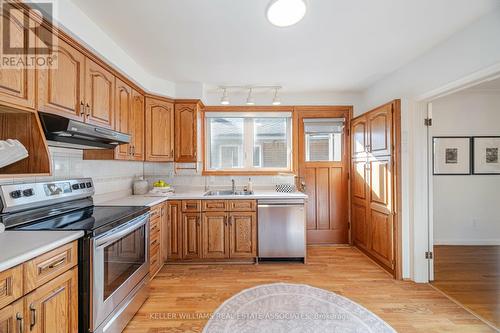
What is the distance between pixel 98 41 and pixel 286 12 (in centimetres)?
161

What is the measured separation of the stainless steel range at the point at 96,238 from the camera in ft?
4.62

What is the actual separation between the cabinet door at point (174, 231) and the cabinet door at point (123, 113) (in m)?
0.84

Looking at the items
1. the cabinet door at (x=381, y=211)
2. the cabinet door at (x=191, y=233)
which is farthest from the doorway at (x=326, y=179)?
the cabinet door at (x=191, y=233)

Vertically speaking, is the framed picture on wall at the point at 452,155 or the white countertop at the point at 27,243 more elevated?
the framed picture on wall at the point at 452,155

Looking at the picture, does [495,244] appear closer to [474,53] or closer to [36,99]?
[474,53]

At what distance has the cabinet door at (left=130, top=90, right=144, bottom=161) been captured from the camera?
2.74 metres

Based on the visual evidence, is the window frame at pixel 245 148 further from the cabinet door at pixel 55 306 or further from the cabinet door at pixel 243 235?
the cabinet door at pixel 55 306

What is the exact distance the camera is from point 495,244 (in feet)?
11.7

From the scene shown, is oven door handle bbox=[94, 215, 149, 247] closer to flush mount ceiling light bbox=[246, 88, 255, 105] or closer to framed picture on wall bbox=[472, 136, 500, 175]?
flush mount ceiling light bbox=[246, 88, 255, 105]

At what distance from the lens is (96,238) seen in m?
1.44

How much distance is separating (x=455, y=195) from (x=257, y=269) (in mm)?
3289

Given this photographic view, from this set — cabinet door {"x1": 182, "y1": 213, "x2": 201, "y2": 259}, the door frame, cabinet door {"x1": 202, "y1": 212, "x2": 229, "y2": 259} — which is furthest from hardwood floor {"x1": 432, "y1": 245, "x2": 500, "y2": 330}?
cabinet door {"x1": 182, "y1": 213, "x2": 201, "y2": 259}

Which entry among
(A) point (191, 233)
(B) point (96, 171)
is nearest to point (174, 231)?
(A) point (191, 233)

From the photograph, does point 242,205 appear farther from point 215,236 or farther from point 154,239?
point 154,239
